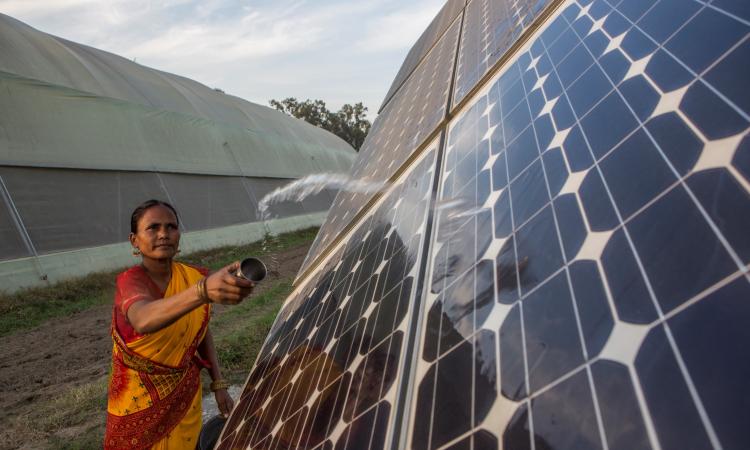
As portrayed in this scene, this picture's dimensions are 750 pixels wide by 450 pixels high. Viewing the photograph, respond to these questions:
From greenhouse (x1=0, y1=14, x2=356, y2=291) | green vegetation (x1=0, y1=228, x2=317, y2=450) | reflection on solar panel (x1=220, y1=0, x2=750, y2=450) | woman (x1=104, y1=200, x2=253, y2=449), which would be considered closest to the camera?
reflection on solar panel (x1=220, y1=0, x2=750, y2=450)

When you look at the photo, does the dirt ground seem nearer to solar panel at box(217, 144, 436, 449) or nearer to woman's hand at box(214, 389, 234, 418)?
woman's hand at box(214, 389, 234, 418)

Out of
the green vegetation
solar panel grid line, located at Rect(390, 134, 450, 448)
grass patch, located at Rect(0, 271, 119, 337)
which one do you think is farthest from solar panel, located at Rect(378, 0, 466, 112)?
grass patch, located at Rect(0, 271, 119, 337)

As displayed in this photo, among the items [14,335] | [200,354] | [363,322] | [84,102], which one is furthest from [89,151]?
[363,322]

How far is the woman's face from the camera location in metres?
2.54

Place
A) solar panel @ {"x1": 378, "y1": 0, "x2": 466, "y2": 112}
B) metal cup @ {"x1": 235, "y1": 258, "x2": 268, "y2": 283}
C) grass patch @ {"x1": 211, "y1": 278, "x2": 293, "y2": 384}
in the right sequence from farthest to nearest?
solar panel @ {"x1": 378, "y1": 0, "x2": 466, "y2": 112} → grass patch @ {"x1": 211, "y1": 278, "x2": 293, "y2": 384} → metal cup @ {"x1": 235, "y1": 258, "x2": 268, "y2": 283}

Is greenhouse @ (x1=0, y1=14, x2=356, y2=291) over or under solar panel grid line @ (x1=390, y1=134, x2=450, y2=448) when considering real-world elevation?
over

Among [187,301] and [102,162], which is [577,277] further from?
[102,162]

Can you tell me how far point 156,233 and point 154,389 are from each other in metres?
0.88

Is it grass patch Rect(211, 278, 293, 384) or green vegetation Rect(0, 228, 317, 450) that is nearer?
green vegetation Rect(0, 228, 317, 450)

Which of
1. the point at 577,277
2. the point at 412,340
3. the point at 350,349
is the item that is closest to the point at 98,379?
the point at 350,349

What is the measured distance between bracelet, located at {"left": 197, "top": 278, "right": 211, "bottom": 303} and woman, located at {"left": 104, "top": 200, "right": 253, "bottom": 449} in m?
0.65

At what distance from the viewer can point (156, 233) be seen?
255cm

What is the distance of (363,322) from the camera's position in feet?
5.34

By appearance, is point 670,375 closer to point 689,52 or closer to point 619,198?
point 619,198
